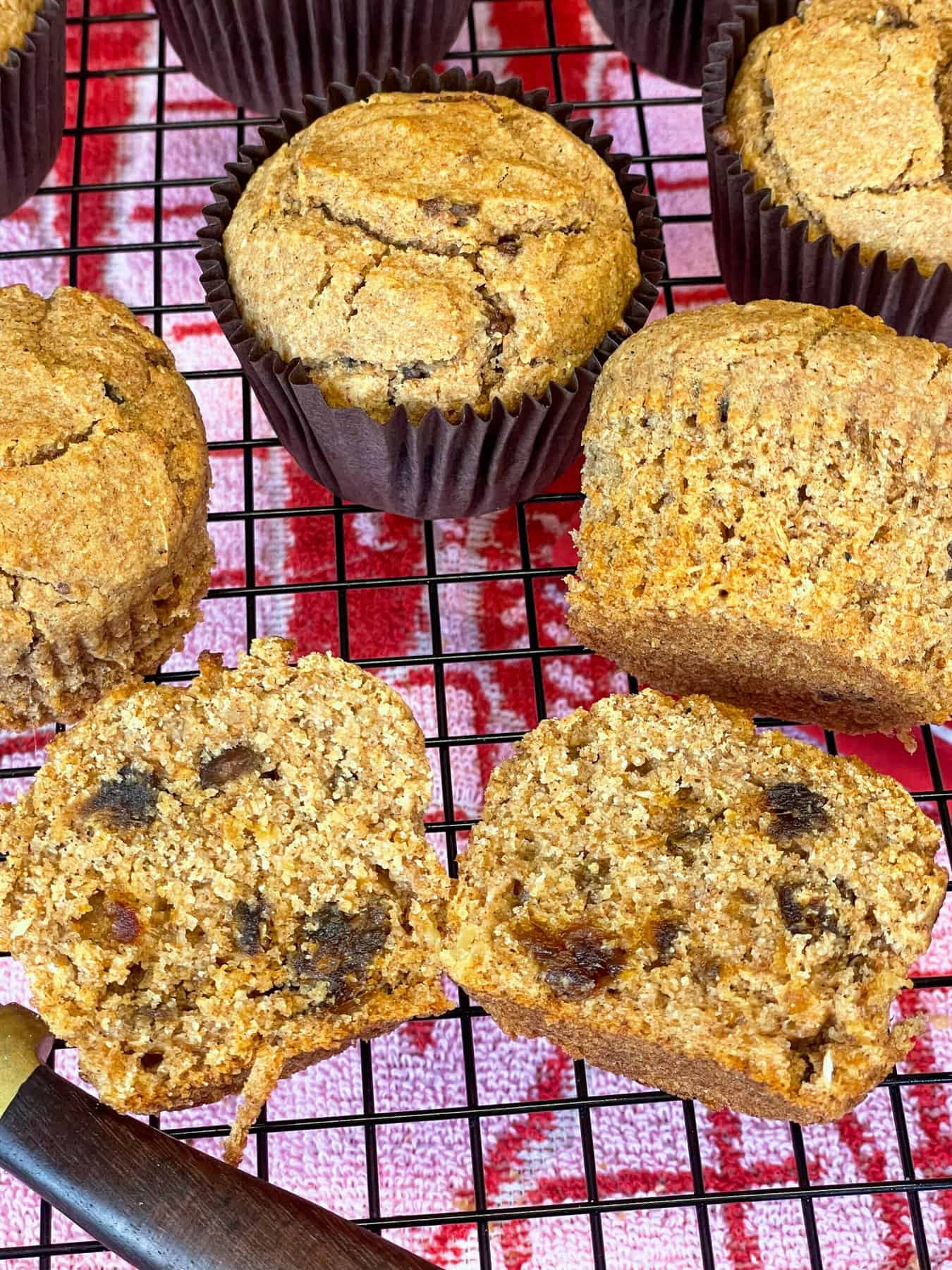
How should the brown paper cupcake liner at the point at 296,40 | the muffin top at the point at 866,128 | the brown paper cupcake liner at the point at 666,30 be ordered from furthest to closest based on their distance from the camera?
the brown paper cupcake liner at the point at 666,30 < the brown paper cupcake liner at the point at 296,40 < the muffin top at the point at 866,128

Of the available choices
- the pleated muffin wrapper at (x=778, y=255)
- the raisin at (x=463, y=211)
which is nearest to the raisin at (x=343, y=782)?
the raisin at (x=463, y=211)

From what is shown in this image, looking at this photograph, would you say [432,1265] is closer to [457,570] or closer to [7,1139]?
[7,1139]

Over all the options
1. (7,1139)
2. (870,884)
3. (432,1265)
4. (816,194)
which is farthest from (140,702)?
(816,194)

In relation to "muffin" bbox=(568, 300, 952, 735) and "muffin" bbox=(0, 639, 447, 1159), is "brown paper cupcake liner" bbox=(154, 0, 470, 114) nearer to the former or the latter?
"muffin" bbox=(568, 300, 952, 735)

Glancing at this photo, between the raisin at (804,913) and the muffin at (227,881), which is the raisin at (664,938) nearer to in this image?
the raisin at (804,913)

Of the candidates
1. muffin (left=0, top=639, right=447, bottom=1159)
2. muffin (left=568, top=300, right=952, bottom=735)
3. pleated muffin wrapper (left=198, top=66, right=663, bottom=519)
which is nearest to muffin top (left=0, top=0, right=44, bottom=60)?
pleated muffin wrapper (left=198, top=66, right=663, bottom=519)

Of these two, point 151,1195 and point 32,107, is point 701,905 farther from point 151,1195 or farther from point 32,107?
point 32,107
